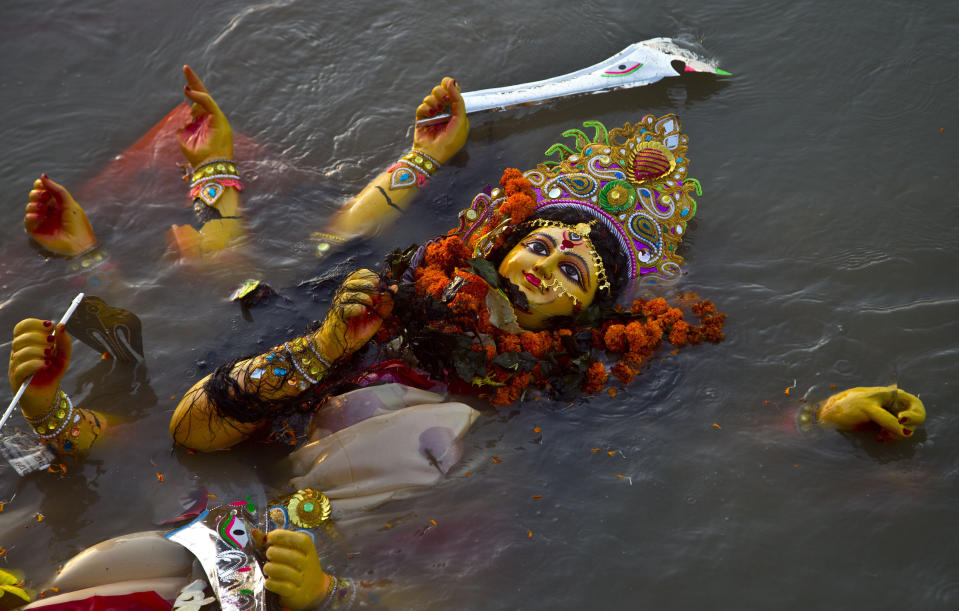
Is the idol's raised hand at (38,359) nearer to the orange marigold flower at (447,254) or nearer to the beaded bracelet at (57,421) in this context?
the beaded bracelet at (57,421)

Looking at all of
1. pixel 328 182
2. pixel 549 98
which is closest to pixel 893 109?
pixel 549 98

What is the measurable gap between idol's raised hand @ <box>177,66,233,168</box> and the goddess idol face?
102 inches

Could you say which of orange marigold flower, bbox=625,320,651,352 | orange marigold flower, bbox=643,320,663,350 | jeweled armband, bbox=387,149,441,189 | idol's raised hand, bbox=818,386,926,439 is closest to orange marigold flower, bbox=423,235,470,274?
jeweled armband, bbox=387,149,441,189

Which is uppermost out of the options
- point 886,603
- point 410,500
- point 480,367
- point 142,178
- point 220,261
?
point 142,178

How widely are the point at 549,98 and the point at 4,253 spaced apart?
15.1 ft

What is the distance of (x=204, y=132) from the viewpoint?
5.55m

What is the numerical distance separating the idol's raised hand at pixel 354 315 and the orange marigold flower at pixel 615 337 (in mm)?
1428

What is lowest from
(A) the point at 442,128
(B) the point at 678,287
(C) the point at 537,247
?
(B) the point at 678,287

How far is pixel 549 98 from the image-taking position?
6.45 metres

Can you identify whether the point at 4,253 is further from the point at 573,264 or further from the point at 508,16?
the point at 508,16

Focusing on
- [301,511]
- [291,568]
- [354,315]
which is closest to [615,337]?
[354,315]

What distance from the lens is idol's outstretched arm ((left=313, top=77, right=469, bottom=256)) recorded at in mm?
5488

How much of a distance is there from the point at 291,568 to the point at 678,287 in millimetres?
3282

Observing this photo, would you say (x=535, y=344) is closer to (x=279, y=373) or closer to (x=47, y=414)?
(x=279, y=373)
